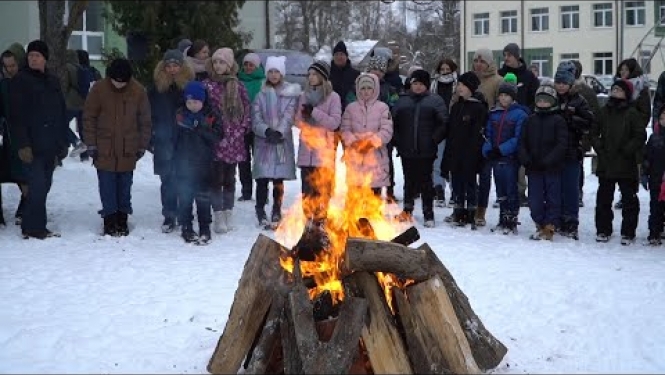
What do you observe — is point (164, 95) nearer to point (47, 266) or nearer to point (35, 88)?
point (35, 88)

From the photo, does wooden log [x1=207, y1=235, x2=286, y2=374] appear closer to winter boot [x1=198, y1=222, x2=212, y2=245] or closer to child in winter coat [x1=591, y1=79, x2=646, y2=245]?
winter boot [x1=198, y1=222, x2=212, y2=245]

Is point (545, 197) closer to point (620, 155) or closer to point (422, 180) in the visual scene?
point (620, 155)

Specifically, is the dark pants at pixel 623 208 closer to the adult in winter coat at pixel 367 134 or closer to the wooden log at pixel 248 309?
the adult in winter coat at pixel 367 134

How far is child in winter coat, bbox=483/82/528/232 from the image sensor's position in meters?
9.45

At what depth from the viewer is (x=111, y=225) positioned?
9.10 m

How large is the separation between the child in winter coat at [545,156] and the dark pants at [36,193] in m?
5.51

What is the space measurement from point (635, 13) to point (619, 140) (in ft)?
149

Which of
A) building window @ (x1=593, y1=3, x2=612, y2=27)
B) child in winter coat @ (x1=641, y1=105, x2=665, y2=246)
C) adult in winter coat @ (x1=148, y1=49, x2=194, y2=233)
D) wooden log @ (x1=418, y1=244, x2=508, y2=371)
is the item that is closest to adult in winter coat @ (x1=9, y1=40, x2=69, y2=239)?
adult in winter coat @ (x1=148, y1=49, x2=194, y2=233)

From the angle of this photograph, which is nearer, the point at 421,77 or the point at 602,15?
the point at 421,77

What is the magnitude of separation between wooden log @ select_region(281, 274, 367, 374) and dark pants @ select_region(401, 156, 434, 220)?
527 centimetres

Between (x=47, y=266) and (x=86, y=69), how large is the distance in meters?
6.42

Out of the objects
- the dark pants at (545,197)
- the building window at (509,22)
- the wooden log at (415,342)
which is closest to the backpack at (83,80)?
the dark pants at (545,197)

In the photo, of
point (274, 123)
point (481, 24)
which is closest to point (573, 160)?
point (274, 123)

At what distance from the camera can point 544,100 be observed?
9.17 m
